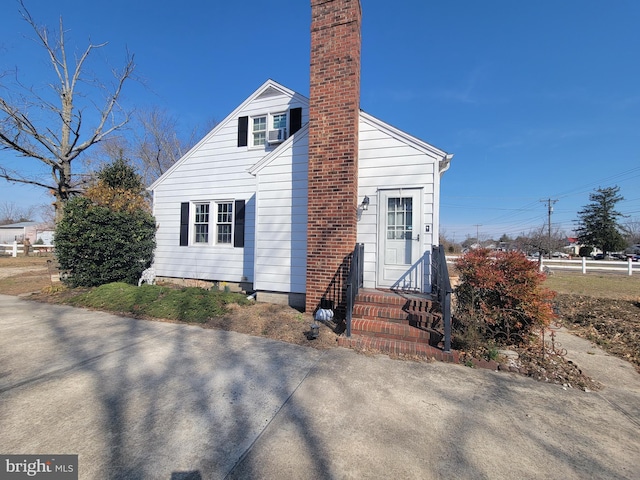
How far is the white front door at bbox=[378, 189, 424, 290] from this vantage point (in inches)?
234

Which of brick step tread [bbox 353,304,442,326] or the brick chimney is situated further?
the brick chimney

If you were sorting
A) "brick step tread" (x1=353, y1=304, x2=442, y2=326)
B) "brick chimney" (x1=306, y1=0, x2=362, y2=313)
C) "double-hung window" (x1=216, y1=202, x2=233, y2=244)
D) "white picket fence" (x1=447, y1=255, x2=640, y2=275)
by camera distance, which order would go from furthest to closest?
"white picket fence" (x1=447, y1=255, x2=640, y2=275), "double-hung window" (x1=216, y1=202, x2=233, y2=244), "brick chimney" (x1=306, y1=0, x2=362, y2=313), "brick step tread" (x1=353, y1=304, x2=442, y2=326)

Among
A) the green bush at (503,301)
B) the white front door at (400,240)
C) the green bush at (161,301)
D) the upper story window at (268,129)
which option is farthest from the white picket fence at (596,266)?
the green bush at (161,301)

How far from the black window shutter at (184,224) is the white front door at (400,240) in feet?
22.3

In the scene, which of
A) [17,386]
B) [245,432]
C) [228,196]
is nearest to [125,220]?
[228,196]

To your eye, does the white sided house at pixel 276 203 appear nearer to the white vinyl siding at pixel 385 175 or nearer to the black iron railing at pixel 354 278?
the white vinyl siding at pixel 385 175

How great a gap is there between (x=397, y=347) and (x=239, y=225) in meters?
6.28

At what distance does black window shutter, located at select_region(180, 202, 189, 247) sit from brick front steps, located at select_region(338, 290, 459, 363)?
22.6 ft

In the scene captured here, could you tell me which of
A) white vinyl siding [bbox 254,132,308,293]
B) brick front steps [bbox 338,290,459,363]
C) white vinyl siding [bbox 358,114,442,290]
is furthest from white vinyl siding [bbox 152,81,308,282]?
brick front steps [bbox 338,290,459,363]

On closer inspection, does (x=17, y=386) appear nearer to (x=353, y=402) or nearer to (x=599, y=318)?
(x=353, y=402)

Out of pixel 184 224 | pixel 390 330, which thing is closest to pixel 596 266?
pixel 390 330

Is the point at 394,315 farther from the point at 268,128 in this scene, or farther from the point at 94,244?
the point at 94,244

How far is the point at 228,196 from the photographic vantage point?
9164 mm

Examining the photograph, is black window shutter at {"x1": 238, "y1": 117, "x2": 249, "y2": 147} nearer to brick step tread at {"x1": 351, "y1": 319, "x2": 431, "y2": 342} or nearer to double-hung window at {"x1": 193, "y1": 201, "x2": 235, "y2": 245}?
double-hung window at {"x1": 193, "y1": 201, "x2": 235, "y2": 245}
